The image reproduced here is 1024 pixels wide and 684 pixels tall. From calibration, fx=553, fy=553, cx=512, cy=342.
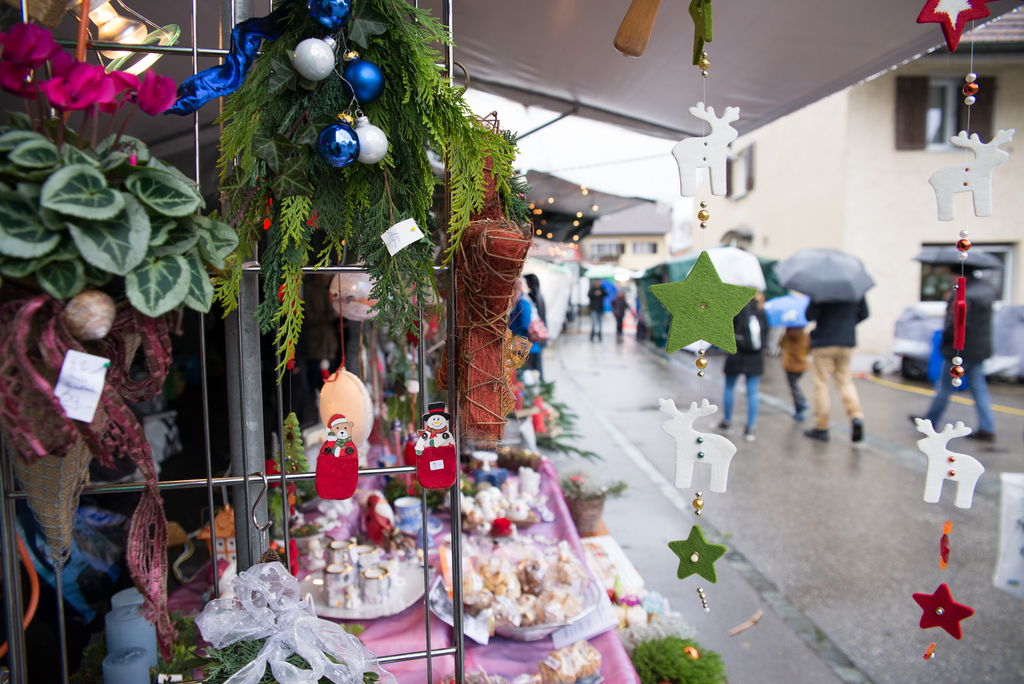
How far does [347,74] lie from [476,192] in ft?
1.09

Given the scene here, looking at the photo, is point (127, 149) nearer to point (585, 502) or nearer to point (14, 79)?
point (14, 79)

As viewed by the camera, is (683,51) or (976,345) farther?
(976,345)

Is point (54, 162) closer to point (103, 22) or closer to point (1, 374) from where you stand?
point (1, 374)

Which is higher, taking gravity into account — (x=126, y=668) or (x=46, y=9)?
(x=46, y=9)

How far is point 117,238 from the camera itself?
84 centimetres

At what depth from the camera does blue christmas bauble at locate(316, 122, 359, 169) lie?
1007mm

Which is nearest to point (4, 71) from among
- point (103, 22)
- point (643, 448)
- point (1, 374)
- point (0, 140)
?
point (0, 140)

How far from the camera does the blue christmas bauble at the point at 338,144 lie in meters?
1.01

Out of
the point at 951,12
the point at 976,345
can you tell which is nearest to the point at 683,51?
the point at 951,12

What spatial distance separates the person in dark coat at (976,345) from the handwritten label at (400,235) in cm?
548

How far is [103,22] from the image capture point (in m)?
1.31

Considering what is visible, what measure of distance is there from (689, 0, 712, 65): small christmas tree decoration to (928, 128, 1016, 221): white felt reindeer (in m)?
0.58

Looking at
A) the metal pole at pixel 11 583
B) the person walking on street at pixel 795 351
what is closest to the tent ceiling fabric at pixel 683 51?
the metal pole at pixel 11 583

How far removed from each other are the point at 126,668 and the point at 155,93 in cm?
143
